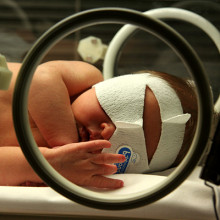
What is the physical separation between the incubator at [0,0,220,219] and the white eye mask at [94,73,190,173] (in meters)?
0.17

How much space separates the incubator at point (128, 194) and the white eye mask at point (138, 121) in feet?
0.55

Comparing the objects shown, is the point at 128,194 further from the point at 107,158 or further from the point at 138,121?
the point at 138,121

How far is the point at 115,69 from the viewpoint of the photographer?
43.0 inches

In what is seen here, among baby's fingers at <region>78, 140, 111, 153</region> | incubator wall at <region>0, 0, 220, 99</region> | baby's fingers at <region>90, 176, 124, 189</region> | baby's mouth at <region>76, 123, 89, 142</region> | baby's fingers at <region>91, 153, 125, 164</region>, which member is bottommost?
baby's fingers at <region>90, 176, 124, 189</region>

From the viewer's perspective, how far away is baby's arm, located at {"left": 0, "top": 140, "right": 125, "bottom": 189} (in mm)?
593

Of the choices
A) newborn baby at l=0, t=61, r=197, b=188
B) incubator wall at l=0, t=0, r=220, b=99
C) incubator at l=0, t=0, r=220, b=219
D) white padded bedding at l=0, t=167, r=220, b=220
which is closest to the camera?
incubator at l=0, t=0, r=220, b=219

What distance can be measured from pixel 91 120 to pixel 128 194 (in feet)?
1.00

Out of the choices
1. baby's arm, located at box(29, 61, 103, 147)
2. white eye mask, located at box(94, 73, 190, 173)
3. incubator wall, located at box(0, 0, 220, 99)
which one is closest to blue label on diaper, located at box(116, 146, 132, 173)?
white eye mask, located at box(94, 73, 190, 173)

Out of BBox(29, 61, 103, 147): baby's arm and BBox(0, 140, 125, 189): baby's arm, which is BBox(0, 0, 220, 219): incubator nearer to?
BBox(0, 140, 125, 189): baby's arm

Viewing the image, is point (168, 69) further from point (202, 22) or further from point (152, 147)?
point (152, 147)

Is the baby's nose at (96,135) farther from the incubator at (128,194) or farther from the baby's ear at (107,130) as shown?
the incubator at (128,194)

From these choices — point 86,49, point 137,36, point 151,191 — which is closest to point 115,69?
point 86,49

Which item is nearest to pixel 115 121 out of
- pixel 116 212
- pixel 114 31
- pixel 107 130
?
pixel 107 130

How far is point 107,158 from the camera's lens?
0.60 metres
